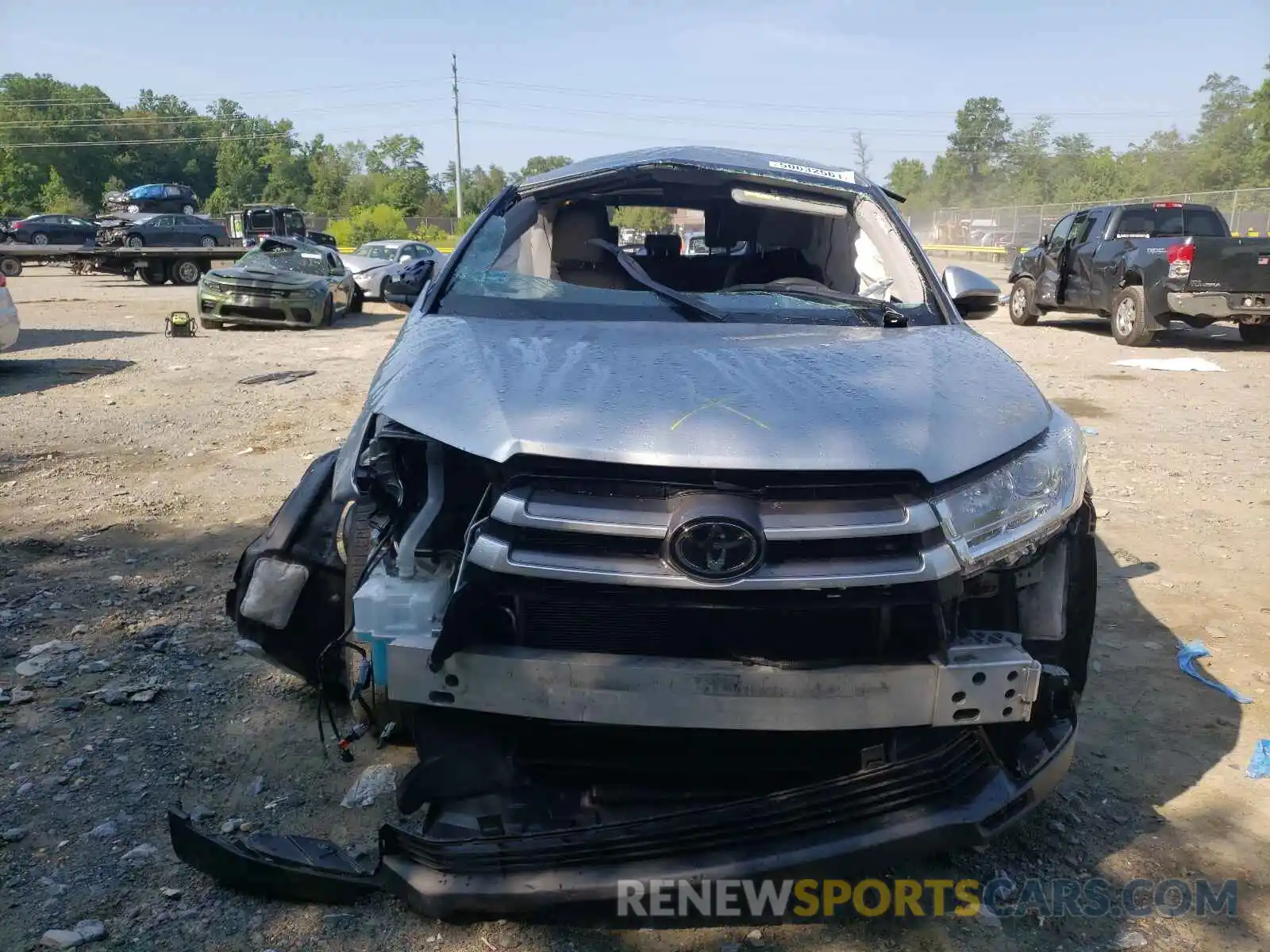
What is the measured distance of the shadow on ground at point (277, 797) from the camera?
2.25 meters

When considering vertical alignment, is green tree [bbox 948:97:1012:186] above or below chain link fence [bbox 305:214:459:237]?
above

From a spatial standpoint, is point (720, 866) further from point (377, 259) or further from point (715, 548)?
point (377, 259)

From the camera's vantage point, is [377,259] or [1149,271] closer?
[1149,271]

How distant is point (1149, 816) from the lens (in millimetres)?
2748

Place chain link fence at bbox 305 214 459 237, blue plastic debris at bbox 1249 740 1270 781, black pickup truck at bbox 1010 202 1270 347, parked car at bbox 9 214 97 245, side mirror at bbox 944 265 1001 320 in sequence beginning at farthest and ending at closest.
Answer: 1. chain link fence at bbox 305 214 459 237
2. parked car at bbox 9 214 97 245
3. black pickup truck at bbox 1010 202 1270 347
4. side mirror at bbox 944 265 1001 320
5. blue plastic debris at bbox 1249 740 1270 781

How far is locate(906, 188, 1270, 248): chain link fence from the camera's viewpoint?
31500mm

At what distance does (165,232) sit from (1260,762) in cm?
3259

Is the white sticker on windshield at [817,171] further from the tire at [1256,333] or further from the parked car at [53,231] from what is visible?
the parked car at [53,231]

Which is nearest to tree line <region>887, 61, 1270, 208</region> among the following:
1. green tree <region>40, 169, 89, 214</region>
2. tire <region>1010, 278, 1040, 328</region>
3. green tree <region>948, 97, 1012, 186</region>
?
green tree <region>948, 97, 1012, 186</region>

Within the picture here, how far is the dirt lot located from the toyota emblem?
0.92 metres

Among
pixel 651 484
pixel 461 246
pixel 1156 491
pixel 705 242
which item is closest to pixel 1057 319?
pixel 1156 491

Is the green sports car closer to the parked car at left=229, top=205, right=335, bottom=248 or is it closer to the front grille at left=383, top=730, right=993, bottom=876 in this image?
the parked car at left=229, top=205, right=335, bottom=248

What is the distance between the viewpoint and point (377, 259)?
21.4 meters

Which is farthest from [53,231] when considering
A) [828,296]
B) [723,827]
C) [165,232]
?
[723,827]
